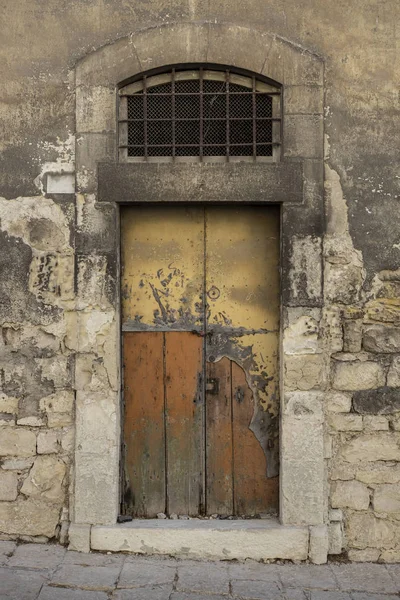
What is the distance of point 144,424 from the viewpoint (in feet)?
14.9

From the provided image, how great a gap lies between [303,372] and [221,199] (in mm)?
1319

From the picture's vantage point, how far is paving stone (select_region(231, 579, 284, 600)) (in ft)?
12.5

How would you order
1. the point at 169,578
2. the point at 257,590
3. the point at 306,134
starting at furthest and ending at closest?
the point at 306,134, the point at 169,578, the point at 257,590

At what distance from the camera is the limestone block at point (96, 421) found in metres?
4.32

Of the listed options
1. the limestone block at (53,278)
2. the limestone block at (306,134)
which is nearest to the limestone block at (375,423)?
the limestone block at (306,134)

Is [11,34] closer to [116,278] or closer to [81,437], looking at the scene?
[116,278]

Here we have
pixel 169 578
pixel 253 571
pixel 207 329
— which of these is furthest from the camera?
pixel 207 329

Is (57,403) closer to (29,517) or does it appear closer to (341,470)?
(29,517)

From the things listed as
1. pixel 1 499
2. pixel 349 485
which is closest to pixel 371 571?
pixel 349 485

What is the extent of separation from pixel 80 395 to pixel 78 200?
4.43 feet

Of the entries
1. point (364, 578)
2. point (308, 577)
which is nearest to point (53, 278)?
point (308, 577)

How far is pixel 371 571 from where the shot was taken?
418 centimetres

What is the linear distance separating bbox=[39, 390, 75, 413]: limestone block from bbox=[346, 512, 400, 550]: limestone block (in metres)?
2.12

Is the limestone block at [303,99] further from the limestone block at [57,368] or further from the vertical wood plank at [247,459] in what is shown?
the limestone block at [57,368]
